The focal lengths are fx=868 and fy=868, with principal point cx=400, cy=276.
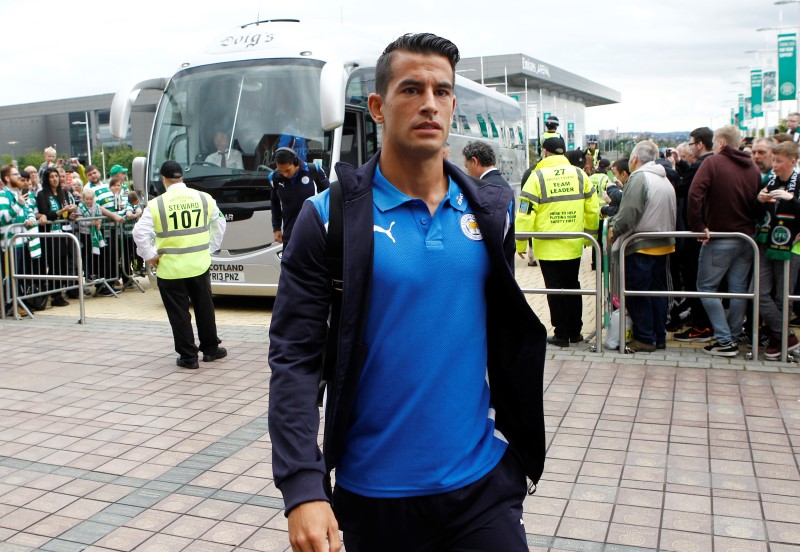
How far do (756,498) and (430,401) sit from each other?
305 centimetres

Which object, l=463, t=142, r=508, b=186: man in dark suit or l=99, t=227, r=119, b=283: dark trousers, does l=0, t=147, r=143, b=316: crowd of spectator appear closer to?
l=99, t=227, r=119, b=283: dark trousers

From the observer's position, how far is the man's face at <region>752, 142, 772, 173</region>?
8.30 metres

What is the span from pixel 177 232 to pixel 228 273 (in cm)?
342

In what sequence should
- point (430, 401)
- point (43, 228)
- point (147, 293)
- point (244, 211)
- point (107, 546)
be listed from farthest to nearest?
point (147, 293), point (43, 228), point (244, 211), point (107, 546), point (430, 401)

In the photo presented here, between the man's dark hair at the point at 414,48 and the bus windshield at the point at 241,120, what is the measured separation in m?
8.78

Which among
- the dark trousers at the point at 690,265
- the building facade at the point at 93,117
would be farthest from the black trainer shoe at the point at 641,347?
the building facade at the point at 93,117

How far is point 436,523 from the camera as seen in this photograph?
208 cm

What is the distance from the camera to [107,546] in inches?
161

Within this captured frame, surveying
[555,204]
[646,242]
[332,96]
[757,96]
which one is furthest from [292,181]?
[757,96]

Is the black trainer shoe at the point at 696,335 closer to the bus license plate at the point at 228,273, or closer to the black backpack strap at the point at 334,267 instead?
the bus license plate at the point at 228,273

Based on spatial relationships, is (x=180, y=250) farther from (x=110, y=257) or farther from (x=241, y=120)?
(x=110, y=257)

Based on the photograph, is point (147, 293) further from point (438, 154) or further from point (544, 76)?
point (544, 76)

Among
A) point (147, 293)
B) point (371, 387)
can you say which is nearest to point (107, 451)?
point (371, 387)

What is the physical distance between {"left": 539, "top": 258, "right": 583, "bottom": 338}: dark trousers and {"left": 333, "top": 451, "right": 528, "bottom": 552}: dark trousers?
21.0 feet
